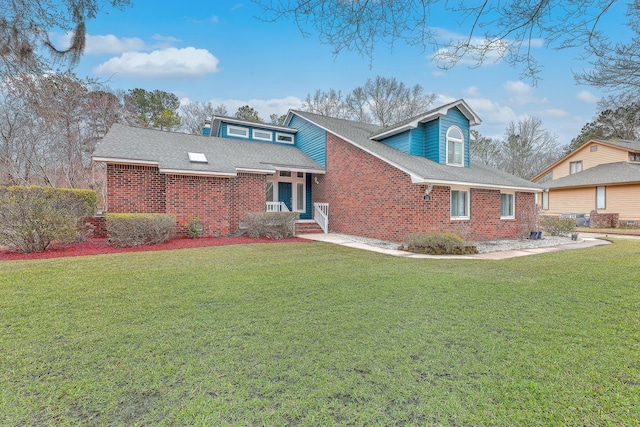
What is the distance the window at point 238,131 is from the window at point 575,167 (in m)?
27.7

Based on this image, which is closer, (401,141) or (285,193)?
(401,141)

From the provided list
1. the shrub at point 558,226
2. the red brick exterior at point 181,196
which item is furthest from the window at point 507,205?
the red brick exterior at point 181,196

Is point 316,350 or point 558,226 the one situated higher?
point 558,226

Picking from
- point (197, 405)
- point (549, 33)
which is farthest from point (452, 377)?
point (549, 33)

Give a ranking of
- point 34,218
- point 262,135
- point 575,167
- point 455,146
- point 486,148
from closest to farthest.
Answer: point 34,218 < point 455,146 < point 262,135 < point 575,167 < point 486,148

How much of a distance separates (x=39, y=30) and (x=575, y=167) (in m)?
34.2

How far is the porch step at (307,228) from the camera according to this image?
46.5ft

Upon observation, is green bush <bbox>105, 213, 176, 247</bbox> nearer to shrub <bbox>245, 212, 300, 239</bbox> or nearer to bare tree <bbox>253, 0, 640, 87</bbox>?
shrub <bbox>245, 212, 300, 239</bbox>

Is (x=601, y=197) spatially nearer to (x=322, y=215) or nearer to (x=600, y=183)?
(x=600, y=183)

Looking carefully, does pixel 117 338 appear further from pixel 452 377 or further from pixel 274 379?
pixel 452 377

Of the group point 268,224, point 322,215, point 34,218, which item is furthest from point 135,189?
point 322,215

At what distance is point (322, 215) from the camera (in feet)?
47.5

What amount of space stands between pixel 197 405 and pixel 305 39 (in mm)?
4292

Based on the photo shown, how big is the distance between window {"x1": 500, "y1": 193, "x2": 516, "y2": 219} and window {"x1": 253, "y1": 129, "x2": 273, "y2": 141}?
1280 cm
